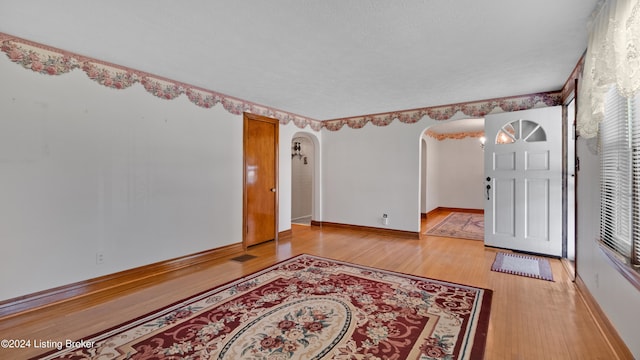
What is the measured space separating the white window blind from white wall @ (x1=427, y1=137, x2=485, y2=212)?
5.42 meters

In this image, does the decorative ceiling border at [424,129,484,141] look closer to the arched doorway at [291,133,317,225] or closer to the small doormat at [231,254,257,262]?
the arched doorway at [291,133,317,225]

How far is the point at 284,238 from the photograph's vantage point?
202 inches

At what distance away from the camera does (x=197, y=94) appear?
3.73m

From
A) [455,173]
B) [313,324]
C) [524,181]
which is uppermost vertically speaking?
[455,173]

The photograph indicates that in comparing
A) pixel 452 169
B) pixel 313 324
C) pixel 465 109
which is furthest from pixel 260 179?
pixel 452 169

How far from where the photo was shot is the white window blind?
5.48ft

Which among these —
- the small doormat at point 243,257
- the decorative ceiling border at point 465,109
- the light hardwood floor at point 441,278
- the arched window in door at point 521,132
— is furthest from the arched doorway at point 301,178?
the arched window in door at point 521,132

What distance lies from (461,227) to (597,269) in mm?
3756

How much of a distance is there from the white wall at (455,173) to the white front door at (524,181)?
327 centimetres

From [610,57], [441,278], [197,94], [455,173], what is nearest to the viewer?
[610,57]

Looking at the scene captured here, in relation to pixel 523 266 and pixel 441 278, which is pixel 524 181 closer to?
pixel 523 266

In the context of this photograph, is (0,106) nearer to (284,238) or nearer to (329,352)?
(329,352)

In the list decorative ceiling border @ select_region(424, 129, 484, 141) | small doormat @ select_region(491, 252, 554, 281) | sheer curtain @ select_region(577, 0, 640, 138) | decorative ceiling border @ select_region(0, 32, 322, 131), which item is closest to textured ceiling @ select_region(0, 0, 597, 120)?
decorative ceiling border @ select_region(0, 32, 322, 131)

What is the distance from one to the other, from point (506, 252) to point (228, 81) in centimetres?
460
